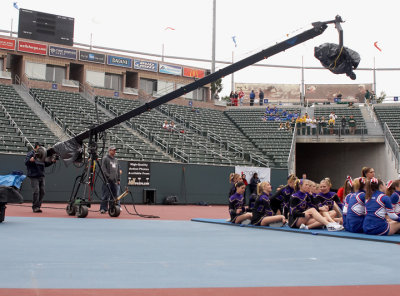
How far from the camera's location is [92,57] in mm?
38188

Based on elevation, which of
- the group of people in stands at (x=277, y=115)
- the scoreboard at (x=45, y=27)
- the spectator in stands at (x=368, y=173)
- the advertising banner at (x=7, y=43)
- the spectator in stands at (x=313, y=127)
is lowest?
the spectator in stands at (x=368, y=173)

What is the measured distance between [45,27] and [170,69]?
10.3m

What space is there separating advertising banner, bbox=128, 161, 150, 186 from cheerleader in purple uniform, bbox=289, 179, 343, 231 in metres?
12.3

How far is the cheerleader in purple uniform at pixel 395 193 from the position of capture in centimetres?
1057

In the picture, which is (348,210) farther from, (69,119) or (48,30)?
(48,30)

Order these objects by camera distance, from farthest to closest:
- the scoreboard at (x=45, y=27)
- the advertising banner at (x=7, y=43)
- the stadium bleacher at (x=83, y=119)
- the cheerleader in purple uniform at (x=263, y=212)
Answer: the scoreboard at (x=45, y=27)
the advertising banner at (x=7, y=43)
the stadium bleacher at (x=83, y=119)
the cheerleader in purple uniform at (x=263, y=212)

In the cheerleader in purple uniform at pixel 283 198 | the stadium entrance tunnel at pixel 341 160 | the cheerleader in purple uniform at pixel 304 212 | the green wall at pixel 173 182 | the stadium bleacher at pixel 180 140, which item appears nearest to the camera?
the cheerleader in purple uniform at pixel 304 212

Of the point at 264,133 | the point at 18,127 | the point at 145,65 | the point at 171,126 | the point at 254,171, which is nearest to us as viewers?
the point at 18,127

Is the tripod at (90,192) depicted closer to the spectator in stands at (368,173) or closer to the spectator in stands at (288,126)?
the spectator in stands at (368,173)

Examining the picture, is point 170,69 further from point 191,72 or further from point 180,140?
point 180,140

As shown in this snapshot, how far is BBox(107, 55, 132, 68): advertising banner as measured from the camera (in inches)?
1539

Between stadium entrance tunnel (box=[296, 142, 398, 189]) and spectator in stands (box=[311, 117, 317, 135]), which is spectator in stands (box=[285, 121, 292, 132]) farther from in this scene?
stadium entrance tunnel (box=[296, 142, 398, 189])

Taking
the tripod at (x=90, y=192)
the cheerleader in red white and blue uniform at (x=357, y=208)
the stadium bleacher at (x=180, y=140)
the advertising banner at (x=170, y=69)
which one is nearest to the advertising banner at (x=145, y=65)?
the advertising banner at (x=170, y=69)

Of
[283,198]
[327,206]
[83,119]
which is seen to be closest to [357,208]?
[327,206]
